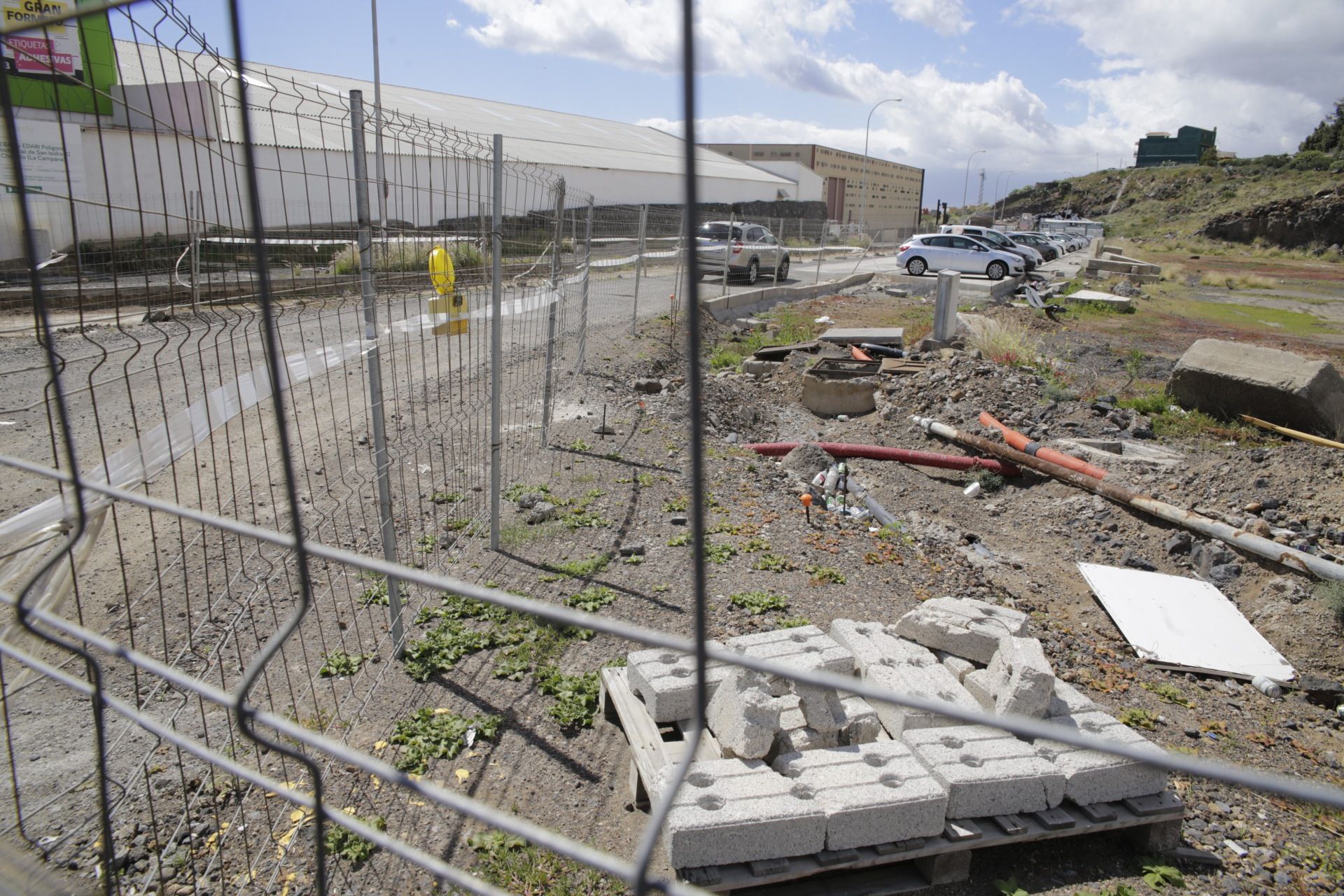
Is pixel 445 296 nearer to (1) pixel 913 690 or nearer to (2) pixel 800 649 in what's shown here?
(2) pixel 800 649

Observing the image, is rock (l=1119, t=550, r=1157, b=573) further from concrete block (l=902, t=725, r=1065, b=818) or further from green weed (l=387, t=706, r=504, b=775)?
green weed (l=387, t=706, r=504, b=775)

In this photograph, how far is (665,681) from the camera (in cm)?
355

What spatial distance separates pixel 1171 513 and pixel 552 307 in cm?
536

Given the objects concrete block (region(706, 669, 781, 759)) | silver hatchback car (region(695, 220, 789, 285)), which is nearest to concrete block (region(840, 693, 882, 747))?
concrete block (region(706, 669, 781, 759))

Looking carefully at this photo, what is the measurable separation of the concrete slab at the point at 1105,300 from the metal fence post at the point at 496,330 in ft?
63.5

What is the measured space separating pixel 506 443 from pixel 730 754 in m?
4.28

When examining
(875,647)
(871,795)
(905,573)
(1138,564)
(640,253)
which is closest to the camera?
(871,795)

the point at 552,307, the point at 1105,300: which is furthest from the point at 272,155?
the point at 1105,300

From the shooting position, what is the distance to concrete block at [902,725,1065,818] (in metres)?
3.14

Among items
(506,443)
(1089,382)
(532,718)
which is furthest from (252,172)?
(1089,382)

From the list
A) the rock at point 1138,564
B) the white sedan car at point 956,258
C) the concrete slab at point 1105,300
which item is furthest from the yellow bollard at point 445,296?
the white sedan car at point 956,258

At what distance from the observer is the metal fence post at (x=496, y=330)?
459 cm

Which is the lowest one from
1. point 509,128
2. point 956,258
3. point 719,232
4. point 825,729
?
point 825,729

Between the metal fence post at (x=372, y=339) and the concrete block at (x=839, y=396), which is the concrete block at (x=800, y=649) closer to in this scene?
the metal fence post at (x=372, y=339)
